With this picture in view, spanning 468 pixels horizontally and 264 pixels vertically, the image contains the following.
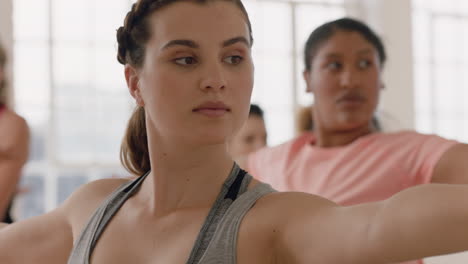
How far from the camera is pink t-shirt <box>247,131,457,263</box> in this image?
5.82 ft

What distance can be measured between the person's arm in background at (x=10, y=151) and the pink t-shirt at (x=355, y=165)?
2.58ft

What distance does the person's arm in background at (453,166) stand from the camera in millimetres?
1625

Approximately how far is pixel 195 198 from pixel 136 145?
313mm

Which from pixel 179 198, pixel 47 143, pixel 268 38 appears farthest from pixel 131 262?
pixel 268 38

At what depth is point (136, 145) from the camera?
1.61 m

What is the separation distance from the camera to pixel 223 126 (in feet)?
4.06

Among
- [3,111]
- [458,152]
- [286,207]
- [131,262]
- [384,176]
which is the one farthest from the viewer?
[3,111]

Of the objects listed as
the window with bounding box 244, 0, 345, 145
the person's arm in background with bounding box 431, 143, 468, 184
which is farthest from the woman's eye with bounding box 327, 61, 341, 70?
the window with bounding box 244, 0, 345, 145

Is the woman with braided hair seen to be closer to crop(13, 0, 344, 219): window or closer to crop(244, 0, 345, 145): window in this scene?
crop(13, 0, 344, 219): window

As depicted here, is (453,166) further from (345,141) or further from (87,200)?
(87,200)

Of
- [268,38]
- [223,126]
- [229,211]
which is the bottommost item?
[229,211]

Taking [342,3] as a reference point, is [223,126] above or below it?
below

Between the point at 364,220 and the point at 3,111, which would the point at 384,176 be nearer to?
the point at 364,220

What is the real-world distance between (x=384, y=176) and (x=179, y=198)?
0.66 metres
